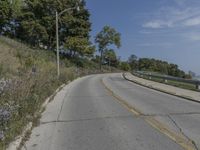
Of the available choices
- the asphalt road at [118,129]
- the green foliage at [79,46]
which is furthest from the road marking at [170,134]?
A: the green foliage at [79,46]

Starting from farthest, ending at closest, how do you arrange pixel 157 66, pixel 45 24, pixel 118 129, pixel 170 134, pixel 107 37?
1. pixel 157 66
2. pixel 107 37
3. pixel 45 24
4. pixel 118 129
5. pixel 170 134

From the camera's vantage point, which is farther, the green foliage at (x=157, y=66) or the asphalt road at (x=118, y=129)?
the green foliage at (x=157, y=66)

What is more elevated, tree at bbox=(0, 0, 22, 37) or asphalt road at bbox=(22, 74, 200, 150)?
tree at bbox=(0, 0, 22, 37)

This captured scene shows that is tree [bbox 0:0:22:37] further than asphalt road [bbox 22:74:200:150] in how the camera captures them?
Yes

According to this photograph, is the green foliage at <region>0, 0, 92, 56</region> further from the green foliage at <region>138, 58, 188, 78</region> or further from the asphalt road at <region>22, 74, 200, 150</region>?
the green foliage at <region>138, 58, 188, 78</region>

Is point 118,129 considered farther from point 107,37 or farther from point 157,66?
point 157,66

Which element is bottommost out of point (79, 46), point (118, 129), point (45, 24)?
point (118, 129)

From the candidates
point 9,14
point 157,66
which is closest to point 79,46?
point 9,14

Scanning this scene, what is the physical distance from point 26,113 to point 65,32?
2435 inches

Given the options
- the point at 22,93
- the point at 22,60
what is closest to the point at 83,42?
the point at 22,60

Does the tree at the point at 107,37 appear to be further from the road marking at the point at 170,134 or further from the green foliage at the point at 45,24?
the road marking at the point at 170,134

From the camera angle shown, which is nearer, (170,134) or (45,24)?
(170,134)

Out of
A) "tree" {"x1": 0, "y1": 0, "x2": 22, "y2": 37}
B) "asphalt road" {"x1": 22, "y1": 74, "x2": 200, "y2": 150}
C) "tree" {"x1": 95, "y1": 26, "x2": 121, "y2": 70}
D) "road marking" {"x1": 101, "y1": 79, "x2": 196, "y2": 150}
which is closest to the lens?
"road marking" {"x1": 101, "y1": 79, "x2": 196, "y2": 150}

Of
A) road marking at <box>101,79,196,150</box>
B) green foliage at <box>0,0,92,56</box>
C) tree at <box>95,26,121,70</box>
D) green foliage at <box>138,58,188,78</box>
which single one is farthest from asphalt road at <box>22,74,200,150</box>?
green foliage at <box>138,58,188,78</box>
